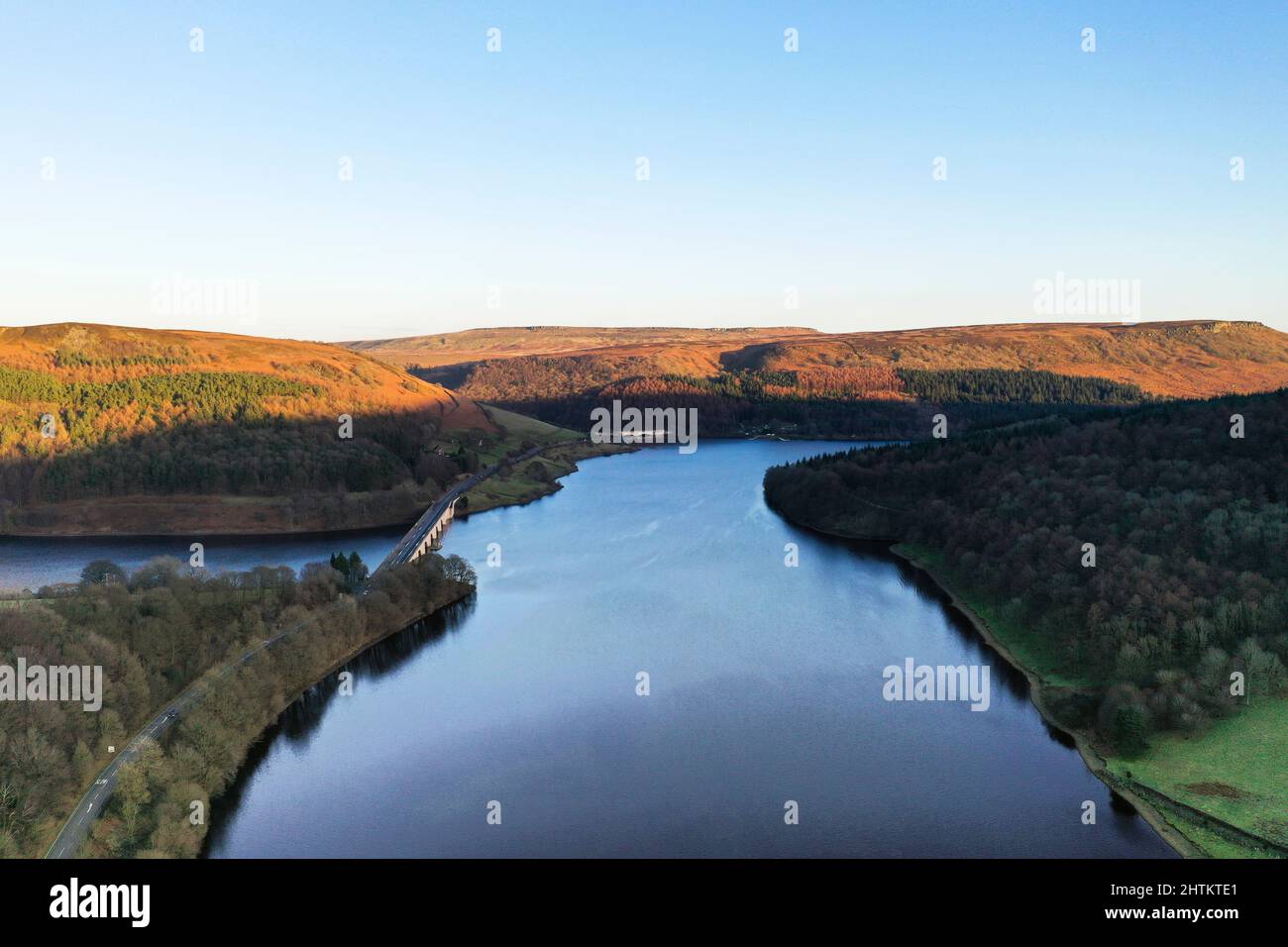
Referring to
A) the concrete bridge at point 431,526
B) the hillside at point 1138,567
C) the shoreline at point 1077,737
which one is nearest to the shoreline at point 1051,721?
the shoreline at point 1077,737

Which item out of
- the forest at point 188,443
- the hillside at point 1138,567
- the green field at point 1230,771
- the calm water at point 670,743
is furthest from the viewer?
the forest at point 188,443

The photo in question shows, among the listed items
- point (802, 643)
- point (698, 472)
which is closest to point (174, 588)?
point (802, 643)

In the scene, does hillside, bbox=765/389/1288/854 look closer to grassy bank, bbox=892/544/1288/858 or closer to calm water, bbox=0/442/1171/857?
grassy bank, bbox=892/544/1288/858

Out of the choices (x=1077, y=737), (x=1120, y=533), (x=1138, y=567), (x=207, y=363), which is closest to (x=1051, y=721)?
(x=1077, y=737)

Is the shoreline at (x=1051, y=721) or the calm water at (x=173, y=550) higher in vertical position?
the calm water at (x=173, y=550)

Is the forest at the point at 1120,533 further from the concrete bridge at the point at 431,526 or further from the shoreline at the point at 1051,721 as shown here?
the concrete bridge at the point at 431,526

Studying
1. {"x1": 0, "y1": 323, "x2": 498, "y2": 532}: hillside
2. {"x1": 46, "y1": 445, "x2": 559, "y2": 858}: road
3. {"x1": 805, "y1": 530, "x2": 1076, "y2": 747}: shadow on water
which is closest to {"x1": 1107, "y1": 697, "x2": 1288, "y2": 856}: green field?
{"x1": 805, "y1": 530, "x2": 1076, "y2": 747}: shadow on water
